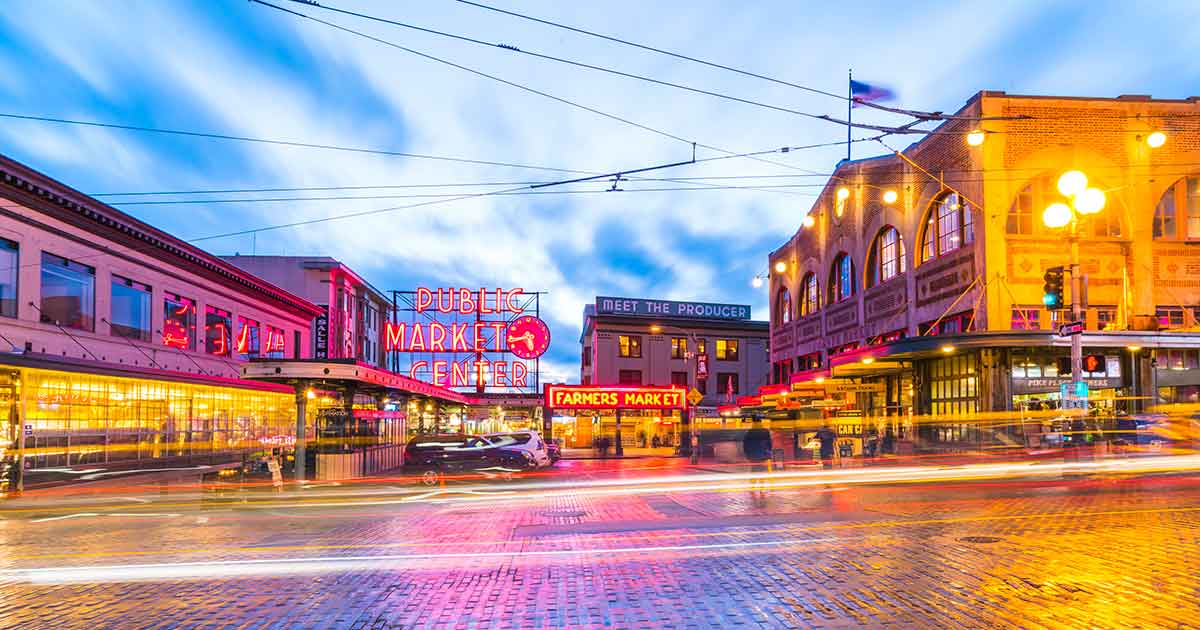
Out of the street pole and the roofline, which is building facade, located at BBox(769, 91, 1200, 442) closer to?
the street pole

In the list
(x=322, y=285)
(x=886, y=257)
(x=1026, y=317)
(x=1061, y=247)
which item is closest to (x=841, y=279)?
(x=886, y=257)

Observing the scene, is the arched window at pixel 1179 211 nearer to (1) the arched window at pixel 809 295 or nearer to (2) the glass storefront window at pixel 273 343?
(1) the arched window at pixel 809 295

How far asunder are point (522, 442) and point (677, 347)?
48863mm

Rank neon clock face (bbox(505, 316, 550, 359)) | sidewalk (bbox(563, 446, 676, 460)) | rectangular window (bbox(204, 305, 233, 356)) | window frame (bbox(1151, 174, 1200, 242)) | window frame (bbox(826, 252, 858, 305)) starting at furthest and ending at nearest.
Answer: neon clock face (bbox(505, 316, 550, 359)) → window frame (bbox(826, 252, 858, 305)) → sidewalk (bbox(563, 446, 676, 460)) → rectangular window (bbox(204, 305, 233, 356)) → window frame (bbox(1151, 174, 1200, 242))

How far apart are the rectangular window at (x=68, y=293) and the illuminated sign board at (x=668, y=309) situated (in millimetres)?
52345

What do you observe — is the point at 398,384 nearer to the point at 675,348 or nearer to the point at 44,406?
the point at 44,406

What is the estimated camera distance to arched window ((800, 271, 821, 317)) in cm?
5353

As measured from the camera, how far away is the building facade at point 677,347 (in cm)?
7456

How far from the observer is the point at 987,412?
32406mm

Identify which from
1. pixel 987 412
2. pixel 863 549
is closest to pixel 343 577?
pixel 863 549

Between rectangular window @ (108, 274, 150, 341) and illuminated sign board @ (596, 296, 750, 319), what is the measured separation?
4918 centimetres

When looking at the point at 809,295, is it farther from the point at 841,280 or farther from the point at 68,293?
the point at 68,293

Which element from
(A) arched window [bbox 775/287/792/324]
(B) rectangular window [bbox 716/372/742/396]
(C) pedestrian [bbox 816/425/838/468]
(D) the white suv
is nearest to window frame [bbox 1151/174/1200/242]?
(C) pedestrian [bbox 816/425/838/468]

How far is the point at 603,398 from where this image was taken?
34.5m
